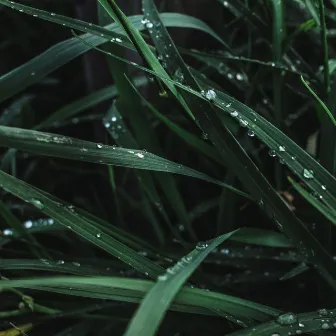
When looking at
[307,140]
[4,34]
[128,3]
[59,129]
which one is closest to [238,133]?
[307,140]

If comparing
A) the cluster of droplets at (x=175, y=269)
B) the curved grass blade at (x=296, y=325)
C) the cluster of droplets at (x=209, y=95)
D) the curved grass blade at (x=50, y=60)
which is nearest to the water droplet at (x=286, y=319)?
the curved grass blade at (x=296, y=325)

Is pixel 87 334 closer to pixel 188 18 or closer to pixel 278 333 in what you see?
pixel 278 333

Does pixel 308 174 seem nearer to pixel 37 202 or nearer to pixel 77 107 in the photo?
pixel 37 202

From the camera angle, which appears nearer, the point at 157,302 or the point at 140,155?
the point at 157,302

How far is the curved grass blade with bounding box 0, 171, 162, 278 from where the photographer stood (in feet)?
1.77

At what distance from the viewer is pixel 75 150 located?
21.6 inches

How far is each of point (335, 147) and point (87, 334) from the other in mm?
401

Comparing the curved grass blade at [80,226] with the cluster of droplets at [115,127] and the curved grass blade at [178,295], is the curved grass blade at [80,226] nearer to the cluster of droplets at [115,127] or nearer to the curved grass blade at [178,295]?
the curved grass blade at [178,295]

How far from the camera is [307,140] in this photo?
869 millimetres

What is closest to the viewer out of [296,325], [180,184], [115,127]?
[296,325]

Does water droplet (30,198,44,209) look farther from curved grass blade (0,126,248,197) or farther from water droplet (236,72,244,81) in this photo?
water droplet (236,72,244,81)

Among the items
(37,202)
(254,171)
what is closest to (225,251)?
(254,171)

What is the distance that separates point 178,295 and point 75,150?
0.18 meters

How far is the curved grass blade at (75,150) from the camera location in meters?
0.52
